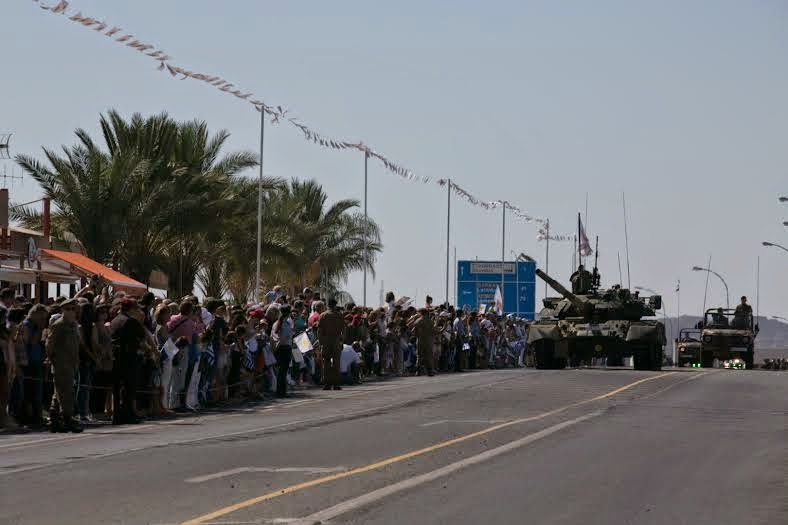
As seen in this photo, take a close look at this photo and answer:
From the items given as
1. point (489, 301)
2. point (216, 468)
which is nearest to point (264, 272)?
point (489, 301)

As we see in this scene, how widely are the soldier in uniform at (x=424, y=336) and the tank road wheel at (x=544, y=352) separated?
5703mm

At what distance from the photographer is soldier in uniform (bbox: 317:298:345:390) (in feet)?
105

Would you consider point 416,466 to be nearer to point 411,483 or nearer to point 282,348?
point 411,483

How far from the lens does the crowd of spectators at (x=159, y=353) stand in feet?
68.9

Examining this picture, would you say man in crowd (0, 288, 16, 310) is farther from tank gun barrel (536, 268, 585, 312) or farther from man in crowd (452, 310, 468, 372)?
tank gun barrel (536, 268, 585, 312)

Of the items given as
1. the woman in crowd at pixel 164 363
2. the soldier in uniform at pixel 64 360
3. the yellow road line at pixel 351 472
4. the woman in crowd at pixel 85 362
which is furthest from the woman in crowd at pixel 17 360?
the yellow road line at pixel 351 472

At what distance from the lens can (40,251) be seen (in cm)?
3722

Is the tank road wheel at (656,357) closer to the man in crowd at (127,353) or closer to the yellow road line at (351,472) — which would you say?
the yellow road line at (351,472)

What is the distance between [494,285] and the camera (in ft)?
245

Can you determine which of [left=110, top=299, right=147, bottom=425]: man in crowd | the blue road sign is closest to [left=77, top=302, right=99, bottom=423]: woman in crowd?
[left=110, top=299, right=147, bottom=425]: man in crowd

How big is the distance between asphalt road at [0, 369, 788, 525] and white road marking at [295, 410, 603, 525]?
0.03 meters

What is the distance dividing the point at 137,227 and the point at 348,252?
84.7ft

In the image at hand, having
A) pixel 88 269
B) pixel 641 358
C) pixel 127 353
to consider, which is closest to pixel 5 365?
pixel 127 353

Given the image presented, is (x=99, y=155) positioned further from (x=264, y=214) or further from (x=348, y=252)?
(x=348, y=252)
